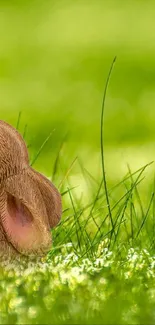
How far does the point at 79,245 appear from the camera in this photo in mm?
3812

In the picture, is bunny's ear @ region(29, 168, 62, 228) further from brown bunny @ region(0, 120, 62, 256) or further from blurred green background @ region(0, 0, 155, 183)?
blurred green background @ region(0, 0, 155, 183)

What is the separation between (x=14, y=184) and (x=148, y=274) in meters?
0.56

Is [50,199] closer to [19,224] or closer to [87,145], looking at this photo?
[19,224]

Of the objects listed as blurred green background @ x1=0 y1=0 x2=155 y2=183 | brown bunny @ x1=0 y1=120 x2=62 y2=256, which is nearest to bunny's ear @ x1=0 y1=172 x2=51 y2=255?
brown bunny @ x1=0 y1=120 x2=62 y2=256

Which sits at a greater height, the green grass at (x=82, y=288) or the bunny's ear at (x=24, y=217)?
the bunny's ear at (x=24, y=217)

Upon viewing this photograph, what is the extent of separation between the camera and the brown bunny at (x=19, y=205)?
3.35m

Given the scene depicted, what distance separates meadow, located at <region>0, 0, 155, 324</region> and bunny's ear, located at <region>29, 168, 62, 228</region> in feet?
0.47

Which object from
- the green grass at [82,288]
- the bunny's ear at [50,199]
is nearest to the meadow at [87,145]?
the green grass at [82,288]

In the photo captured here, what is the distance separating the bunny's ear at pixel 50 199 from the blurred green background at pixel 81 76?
117 inches

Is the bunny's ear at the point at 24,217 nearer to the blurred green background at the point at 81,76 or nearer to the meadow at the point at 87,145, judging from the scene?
the meadow at the point at 87,145

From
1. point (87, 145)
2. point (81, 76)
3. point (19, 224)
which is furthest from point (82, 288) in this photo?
point (81, 76)

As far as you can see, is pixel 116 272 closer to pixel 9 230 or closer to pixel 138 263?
pixel 138 263

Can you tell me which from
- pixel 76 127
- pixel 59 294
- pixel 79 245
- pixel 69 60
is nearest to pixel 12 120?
pixel 76 127

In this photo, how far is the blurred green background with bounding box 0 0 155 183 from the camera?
8383 mm
